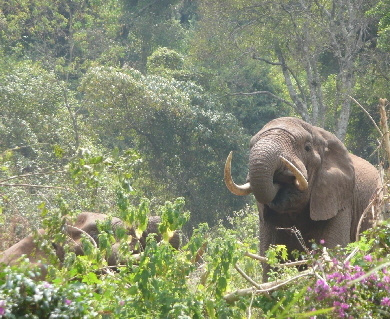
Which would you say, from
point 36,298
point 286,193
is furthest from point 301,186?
point 36,298

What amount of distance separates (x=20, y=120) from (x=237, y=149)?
223 inches

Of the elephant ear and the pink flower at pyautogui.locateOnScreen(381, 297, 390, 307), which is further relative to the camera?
the elephant ear

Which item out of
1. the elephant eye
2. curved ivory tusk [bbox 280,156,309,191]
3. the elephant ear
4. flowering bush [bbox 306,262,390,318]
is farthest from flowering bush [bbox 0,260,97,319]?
the elephant eye

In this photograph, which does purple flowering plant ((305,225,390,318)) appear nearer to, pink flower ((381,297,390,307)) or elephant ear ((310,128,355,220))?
pink flower ((381,297,390,307))

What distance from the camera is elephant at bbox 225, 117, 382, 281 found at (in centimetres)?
812

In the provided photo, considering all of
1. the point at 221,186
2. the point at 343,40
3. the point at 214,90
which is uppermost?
the point at 343,40

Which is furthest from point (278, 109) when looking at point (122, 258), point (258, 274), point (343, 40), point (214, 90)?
point (122, 258)

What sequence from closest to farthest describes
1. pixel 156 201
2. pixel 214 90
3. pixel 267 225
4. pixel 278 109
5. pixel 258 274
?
1. pixel 267 225
2. pixel 258 274
3. pixel 156 201
4. pixel 214 90
5. pixel 278 109

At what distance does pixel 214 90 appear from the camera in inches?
952

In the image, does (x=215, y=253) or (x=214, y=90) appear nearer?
(x=215, y=253)

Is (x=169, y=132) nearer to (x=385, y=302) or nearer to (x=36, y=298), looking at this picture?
(x=385, y=302)

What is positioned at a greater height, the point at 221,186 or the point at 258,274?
the point at 258,274

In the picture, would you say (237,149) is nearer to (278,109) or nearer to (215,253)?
(278,109)

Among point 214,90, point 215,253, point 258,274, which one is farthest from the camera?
point 214,90
